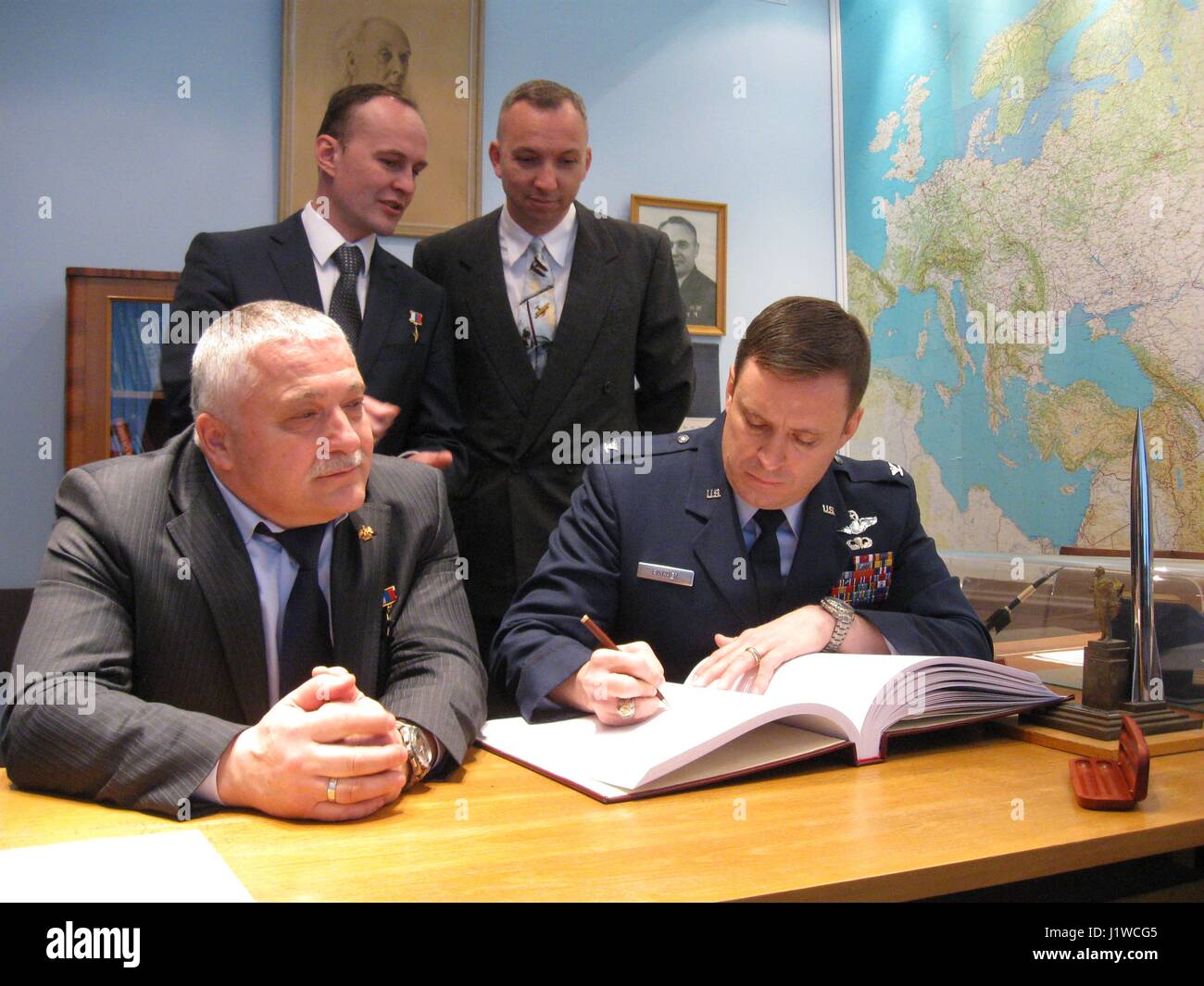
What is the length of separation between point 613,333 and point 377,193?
67 cm

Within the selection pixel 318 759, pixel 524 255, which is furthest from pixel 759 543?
pixel 524 255

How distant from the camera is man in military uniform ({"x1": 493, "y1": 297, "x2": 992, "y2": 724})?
1.80 metres

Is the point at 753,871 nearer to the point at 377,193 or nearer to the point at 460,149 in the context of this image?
the point at 377,193

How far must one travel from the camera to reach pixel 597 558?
1.90 meters

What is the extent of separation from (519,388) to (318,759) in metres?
1.65

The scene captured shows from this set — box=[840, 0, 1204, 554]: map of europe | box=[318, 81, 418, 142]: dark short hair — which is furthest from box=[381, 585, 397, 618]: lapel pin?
box=[840, 0, 1204, 554]: map of europe

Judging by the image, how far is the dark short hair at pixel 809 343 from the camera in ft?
5.92

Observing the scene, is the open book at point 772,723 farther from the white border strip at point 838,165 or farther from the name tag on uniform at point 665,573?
the white border strip at point 838,165

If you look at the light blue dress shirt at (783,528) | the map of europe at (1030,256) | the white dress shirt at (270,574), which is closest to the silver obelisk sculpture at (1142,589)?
the light blue dress shirt at (783,528)

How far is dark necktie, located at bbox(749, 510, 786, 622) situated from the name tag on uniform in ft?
0.38

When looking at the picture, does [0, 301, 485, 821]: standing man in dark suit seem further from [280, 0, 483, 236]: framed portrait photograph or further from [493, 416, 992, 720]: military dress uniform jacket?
[280, 0, 483, 236]: framed portrait photograph

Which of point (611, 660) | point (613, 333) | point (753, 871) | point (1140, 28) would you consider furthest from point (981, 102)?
point (753, 871)

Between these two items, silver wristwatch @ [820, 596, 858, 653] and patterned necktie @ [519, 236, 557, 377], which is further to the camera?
patterned necktie @ [519, 236, 557, 377]
